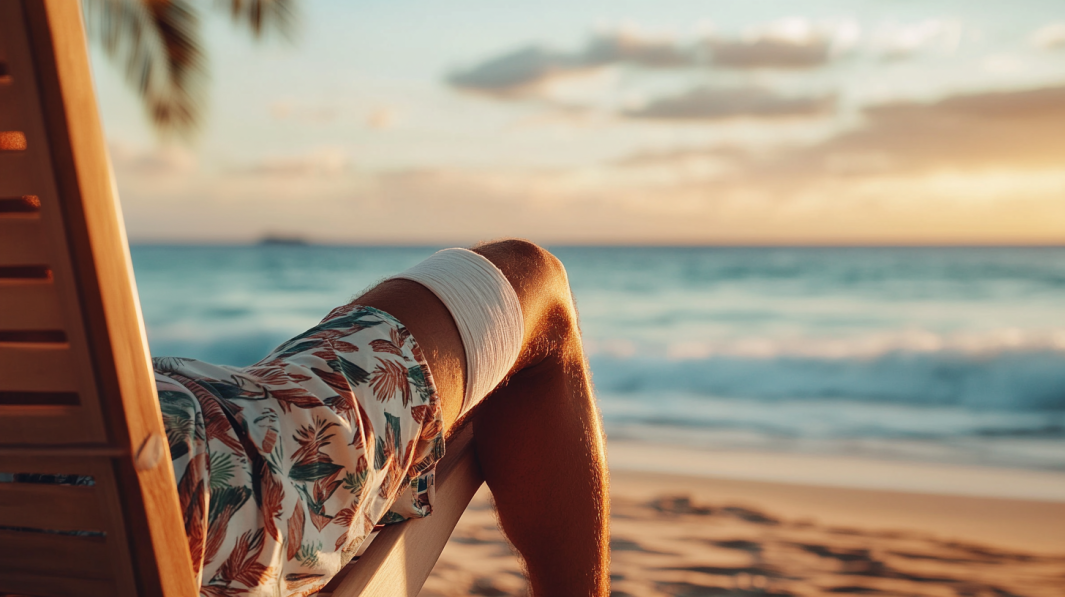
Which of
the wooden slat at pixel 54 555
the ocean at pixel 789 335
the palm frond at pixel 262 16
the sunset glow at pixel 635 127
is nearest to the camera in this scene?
the wooden slat at pixel 54 555

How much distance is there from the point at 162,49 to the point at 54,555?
21.0ft

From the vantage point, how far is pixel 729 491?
2516 millimetres

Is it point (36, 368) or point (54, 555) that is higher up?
point (36, 368)

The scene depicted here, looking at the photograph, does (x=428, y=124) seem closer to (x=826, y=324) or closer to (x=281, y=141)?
(x=281, y=141)

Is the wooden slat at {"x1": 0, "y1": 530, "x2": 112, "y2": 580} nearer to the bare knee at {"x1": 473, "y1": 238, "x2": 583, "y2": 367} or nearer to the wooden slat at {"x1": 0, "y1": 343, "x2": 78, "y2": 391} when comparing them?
the wooden slat at {"x1": 0, "y1": 343, "x2": 78, "y2": 391}

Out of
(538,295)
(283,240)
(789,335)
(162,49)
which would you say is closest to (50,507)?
(538,295)

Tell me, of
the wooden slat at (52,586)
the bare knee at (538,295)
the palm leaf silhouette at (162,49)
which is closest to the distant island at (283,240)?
the palm leaf silhouette at (162,49)

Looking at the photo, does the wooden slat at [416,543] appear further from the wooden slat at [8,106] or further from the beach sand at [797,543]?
the beach sand at [797,543]

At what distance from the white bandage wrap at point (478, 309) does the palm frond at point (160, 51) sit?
5859 mm

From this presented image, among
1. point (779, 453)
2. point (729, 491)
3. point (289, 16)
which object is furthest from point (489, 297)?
point (289, 16)

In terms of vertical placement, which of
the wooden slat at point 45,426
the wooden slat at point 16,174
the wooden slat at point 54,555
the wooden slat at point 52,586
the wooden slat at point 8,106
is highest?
the wooden slat at point 8,106

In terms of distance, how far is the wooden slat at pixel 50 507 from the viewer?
387mm

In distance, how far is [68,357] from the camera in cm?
34

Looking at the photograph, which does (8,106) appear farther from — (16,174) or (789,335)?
(789,335)
